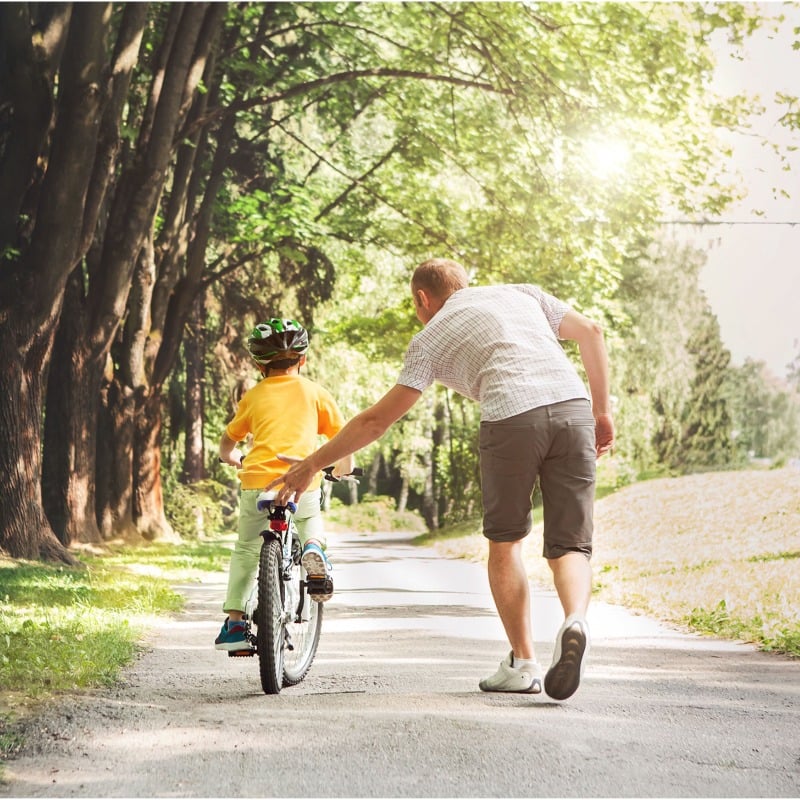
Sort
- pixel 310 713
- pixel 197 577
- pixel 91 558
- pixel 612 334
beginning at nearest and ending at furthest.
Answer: pixel 310 713 → pixel 197 577 → pixel 91 558 → pixel 612 334

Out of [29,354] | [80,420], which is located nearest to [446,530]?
[80,420]

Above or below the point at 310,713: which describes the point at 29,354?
above

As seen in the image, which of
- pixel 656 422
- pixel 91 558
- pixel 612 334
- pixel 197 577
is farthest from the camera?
pixel 656 422

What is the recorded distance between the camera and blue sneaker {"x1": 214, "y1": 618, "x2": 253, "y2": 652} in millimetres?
5707

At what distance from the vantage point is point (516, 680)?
546 cm

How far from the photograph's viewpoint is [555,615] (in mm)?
9875

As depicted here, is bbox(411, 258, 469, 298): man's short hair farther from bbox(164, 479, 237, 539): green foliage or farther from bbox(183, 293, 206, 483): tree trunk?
bbox(164, 479, 237, 539): green foliage

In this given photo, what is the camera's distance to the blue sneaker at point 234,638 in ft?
18.7

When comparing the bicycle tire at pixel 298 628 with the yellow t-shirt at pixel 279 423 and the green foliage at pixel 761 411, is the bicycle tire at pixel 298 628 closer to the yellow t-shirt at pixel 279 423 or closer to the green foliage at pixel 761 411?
the yellow t-shirt at pixel 279 423

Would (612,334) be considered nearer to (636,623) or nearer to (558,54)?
(558,54)

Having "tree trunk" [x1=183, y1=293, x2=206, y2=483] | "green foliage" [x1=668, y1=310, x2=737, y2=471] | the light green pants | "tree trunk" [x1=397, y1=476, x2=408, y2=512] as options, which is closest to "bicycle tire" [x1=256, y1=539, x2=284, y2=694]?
the light green pants

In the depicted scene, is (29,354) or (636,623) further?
(29,354)

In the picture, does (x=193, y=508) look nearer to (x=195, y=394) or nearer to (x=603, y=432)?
(x=195, y=394)

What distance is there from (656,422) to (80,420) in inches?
679
